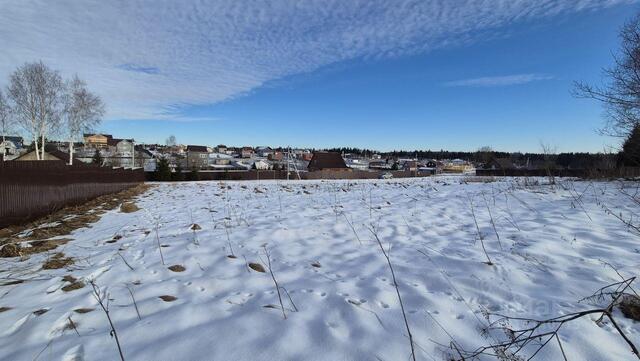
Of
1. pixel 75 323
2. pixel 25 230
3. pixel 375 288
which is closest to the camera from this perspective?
pixel 75 323

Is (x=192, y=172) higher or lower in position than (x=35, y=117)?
lower

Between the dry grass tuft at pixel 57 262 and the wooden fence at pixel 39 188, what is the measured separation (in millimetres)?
4350

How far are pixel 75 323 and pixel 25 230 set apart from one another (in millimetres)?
6596

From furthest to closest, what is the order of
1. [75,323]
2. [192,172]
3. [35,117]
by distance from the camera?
[192,172] < [35,117] < [75,323]

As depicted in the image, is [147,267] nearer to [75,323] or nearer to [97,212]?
[75,323]

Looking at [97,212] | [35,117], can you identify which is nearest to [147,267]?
[97,212]

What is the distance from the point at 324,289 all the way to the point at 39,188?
9622mm

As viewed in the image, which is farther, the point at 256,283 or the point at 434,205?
the point at 434,205

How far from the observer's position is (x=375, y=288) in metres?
3.39

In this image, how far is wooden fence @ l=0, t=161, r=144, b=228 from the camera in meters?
8.16

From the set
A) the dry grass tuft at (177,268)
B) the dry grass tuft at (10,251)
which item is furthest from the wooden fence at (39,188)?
the dry grass tuft at (177,268)

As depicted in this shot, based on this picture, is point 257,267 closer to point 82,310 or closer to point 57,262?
point 82,310

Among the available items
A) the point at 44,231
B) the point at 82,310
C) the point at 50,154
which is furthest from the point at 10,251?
the point at 50,154

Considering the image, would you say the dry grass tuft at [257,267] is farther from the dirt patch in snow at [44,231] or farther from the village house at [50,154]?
the village house at [50,154]
